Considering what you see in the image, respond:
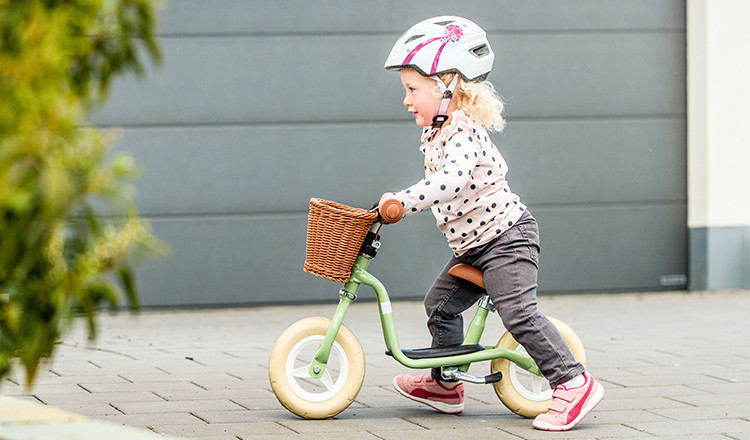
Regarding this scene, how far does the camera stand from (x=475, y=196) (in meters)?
4.39

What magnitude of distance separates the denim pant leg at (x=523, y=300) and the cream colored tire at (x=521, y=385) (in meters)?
0.25

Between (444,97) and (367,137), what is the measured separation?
4.08 meters

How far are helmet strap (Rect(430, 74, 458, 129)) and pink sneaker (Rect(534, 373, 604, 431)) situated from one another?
1.19 metres

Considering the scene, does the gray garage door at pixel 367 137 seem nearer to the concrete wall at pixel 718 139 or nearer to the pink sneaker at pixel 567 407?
the concrete wall at pixel 718 139

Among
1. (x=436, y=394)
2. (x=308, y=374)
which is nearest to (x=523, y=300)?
(x=436, y=394)

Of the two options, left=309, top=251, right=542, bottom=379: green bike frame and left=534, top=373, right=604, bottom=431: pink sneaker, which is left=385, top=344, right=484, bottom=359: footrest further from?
left=534, top=373, right=604, bottom=431: pink sneaker

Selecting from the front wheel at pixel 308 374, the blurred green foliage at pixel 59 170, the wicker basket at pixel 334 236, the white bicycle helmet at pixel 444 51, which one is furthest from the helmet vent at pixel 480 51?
the blurred green foliage at pixel 59 170

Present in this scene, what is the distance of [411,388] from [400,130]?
13.5ft

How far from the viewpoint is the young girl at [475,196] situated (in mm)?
4227

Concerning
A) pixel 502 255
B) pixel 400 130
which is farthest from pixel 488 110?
pixel 400 130

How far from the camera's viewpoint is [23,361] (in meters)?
2.09

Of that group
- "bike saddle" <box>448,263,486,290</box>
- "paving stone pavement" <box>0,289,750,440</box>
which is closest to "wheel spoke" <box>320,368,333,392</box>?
"paving stone pavement" <box>0,289,750,440</box>

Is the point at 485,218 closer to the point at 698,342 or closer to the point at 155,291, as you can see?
the point at 698,342

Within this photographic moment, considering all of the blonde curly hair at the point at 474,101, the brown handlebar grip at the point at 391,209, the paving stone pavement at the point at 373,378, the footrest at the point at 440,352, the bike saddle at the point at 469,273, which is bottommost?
the paving stone pavement at the point at 373,378
